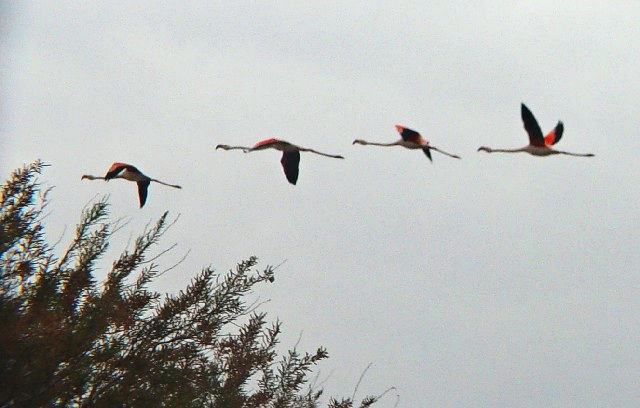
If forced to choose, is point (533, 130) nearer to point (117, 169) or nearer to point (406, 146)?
point (406, 146)

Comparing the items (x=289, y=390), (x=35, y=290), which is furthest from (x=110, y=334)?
(x=289, y=390)

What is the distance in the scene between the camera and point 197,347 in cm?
881

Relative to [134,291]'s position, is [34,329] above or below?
below

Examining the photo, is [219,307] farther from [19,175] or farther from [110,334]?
[19,175]

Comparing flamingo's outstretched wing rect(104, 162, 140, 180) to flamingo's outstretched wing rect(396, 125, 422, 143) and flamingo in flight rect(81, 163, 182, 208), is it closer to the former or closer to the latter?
flamingo in flight rect(81, 163, 182, 208)

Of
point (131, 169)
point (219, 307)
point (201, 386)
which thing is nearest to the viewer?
point (201, 386)

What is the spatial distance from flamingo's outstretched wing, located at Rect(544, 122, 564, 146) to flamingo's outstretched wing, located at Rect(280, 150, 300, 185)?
2.77m

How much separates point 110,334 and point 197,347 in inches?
32.5

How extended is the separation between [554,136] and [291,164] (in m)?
2.88

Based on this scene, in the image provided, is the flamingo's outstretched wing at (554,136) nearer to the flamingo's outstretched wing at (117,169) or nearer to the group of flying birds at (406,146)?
the group of flying birds at (406,146)

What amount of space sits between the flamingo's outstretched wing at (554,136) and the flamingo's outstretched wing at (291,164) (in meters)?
2.77

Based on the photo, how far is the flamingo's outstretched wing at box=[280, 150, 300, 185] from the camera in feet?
33.1

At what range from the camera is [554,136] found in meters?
8.25

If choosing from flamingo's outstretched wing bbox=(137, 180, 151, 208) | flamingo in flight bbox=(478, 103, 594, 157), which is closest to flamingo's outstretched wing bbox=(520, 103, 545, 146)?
flamingo in flight bbox=(478, 103, 594, 157)
